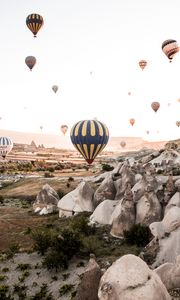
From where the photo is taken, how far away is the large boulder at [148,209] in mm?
31172

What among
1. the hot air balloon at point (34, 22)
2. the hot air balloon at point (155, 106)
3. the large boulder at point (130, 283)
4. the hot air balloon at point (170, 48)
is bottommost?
the large boulder at point (130, 283)

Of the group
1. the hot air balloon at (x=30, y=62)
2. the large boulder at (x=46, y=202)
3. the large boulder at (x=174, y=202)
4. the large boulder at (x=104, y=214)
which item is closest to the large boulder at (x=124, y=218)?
the large boulder at (x=104, y=214)

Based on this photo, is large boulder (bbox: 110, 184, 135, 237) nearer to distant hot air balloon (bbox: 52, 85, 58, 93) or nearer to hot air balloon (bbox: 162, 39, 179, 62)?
hot air balloon (bbox: 162, 39, 179, 62)

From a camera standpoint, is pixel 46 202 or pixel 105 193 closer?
pixel 105 193

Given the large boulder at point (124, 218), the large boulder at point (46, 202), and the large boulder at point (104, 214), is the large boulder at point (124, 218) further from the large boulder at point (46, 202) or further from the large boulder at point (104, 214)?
the large boulder at point (46, 202)

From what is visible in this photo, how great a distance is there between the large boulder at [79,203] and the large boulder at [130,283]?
2651cm

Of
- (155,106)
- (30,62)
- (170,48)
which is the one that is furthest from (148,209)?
(155,106)

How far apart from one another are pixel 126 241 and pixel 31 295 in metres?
10.1

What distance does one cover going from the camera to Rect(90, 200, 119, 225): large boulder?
115 ft

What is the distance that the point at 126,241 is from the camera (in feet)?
96.4

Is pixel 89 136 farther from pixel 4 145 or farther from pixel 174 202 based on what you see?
pixel 4 145

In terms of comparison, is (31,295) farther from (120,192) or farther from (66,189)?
(66,189)

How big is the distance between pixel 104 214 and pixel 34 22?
5081cm

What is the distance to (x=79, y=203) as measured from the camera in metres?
40.8
